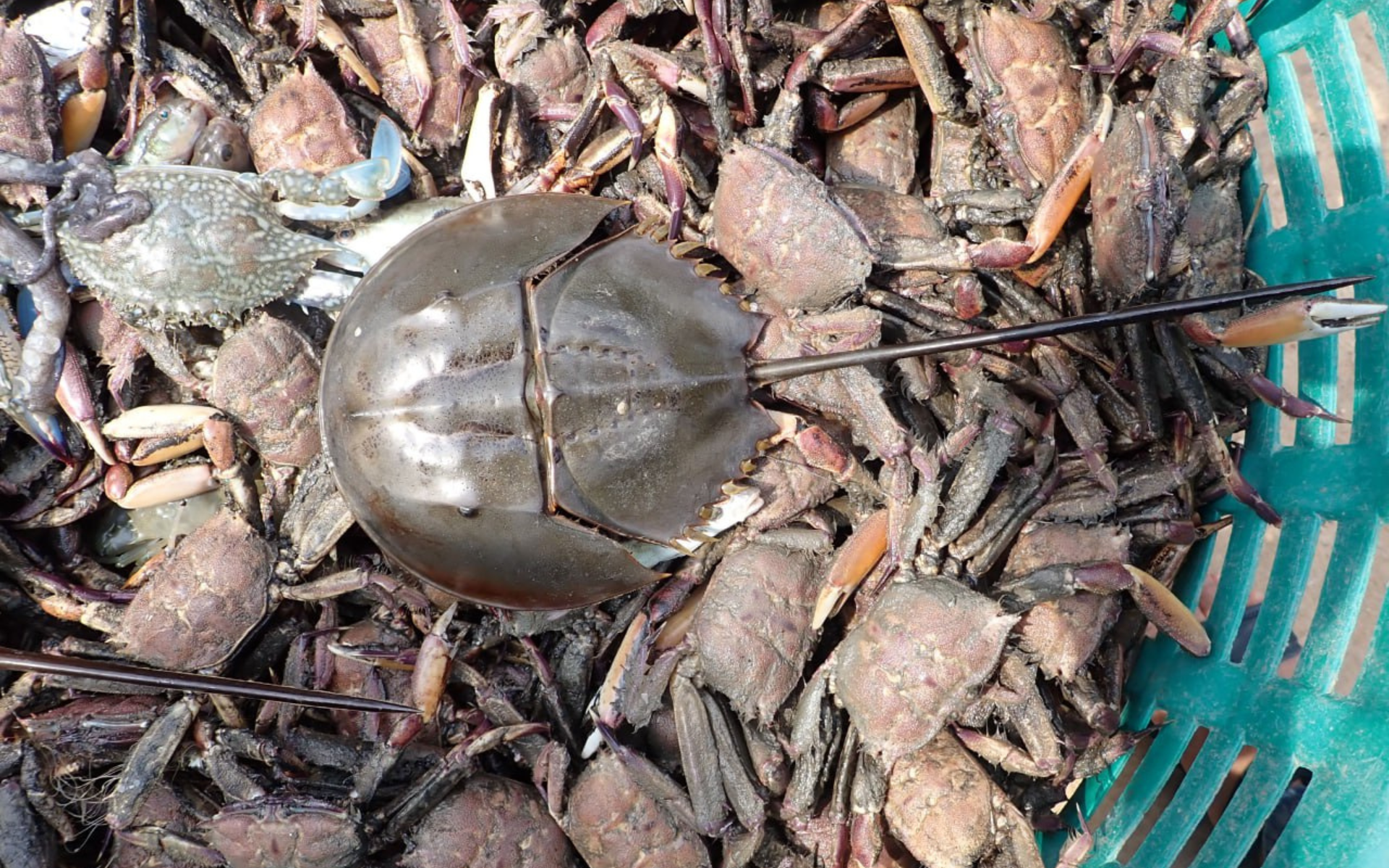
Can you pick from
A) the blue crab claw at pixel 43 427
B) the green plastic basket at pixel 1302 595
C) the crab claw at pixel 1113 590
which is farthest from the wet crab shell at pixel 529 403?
the green plastic basket at pixel 1302 595

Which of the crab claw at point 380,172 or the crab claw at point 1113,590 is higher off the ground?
the crab claw at point 380,172

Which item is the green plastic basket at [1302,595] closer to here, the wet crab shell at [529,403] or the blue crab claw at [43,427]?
the wet crab shell at [529,403]

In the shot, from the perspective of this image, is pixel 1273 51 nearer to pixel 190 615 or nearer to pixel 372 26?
pixel 372 26

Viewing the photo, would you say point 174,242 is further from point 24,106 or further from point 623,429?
point 623,429

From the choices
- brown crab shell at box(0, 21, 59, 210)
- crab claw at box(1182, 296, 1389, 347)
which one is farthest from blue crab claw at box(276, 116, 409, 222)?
crab claw at box(1182, 296, 1389, 347)

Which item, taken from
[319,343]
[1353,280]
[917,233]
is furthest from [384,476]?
[1353,280]
